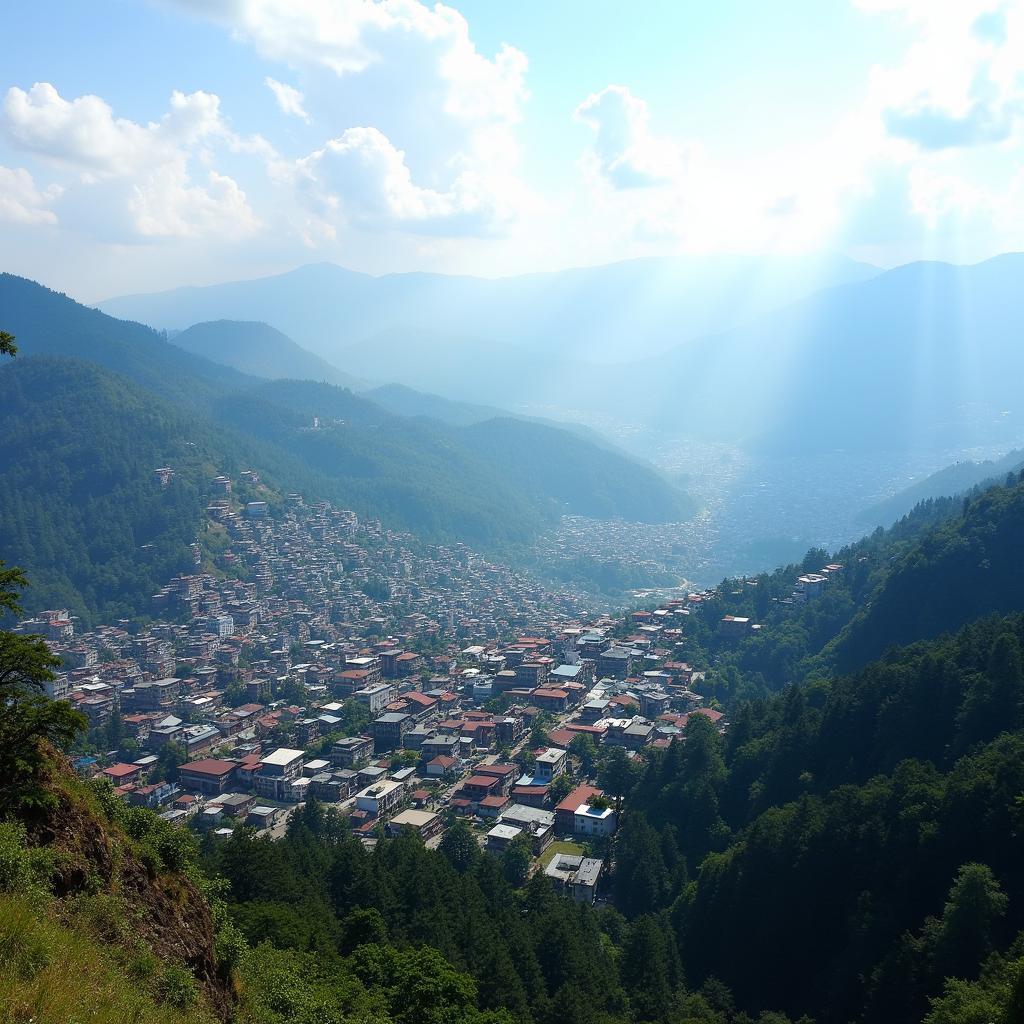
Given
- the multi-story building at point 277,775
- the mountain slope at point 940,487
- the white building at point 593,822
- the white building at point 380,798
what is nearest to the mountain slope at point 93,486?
the multi-story building at point 277,775

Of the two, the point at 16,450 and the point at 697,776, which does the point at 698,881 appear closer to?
the point at 697,776

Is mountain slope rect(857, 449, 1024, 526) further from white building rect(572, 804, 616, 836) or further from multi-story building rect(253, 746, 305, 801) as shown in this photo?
multi-story building rect(253, 746, 305, 801)

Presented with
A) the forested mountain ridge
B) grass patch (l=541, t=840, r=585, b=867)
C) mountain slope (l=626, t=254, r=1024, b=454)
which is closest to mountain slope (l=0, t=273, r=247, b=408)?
the forested mountain ridge

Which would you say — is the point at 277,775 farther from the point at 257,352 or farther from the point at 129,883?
the point at 257,352

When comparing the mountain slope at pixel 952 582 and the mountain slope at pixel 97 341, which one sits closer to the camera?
the mountain slope at pixel 952 582

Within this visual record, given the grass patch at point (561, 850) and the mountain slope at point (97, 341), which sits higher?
the mountain slope at point (97, 341)

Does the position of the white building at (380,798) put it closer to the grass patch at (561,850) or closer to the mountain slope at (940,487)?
the grass patch at (561,850)

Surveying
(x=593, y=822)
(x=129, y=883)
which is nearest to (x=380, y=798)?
(x=593, y=822)
